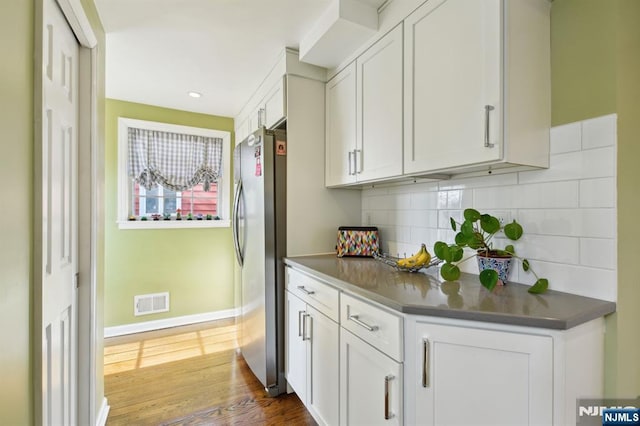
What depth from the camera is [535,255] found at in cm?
126

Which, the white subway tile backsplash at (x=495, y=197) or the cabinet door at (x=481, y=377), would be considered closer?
the cabinet door at (x=481, y=377)

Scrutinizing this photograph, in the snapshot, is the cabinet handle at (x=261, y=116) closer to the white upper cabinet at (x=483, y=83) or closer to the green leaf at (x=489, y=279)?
the white upper cabinet at (x=483, y=83)

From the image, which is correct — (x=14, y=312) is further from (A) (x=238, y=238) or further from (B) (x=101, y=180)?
(A) (x=238, y=238)

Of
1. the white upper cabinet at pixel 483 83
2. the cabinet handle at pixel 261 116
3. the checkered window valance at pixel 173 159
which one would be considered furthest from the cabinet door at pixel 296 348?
the checkered window valance at pixel 173 159

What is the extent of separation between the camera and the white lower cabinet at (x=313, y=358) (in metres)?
1.50

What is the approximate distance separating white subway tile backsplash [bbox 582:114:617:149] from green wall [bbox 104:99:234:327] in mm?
3239

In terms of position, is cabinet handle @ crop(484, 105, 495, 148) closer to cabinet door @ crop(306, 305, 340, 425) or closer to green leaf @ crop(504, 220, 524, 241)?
green leaf @ crop(504, 220, 524, 241)

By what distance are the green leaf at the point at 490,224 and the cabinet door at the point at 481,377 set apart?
46cm

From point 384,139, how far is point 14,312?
1587mm

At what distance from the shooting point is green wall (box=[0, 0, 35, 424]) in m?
0.73

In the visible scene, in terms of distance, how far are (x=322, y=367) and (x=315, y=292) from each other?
0.39 metres

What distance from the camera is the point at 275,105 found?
2254 mm

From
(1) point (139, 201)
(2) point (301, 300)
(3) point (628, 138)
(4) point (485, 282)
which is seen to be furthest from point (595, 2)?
(1) point (139, 201)

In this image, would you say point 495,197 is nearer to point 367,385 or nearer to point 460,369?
point 460,369
